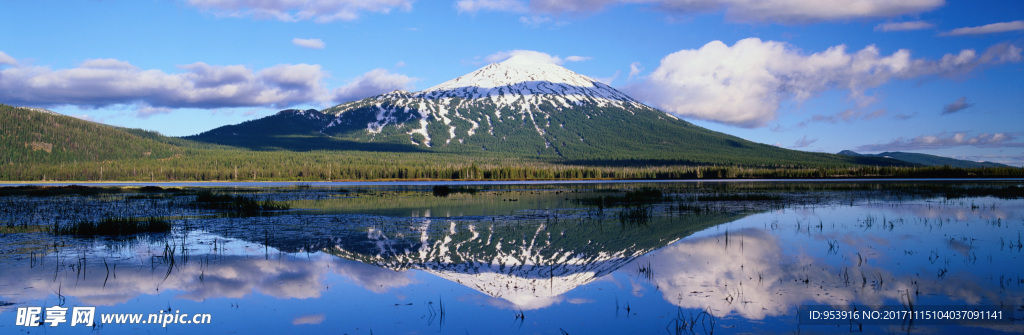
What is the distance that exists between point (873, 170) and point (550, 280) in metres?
187

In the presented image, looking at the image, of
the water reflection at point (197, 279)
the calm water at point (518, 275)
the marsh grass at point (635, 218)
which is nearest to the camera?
the calm water at point (518, 275)

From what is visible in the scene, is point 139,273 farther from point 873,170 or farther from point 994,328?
point 873,170

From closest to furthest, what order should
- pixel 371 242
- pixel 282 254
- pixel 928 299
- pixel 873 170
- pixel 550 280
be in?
pixel 928 299
pixel 550 280
pixel 282 254
pixel 371 242
pixel 873 170

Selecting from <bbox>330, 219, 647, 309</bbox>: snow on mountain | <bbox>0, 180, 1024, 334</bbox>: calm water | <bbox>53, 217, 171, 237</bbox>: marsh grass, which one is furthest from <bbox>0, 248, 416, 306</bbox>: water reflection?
<bbox>53, 217, 171, 237</bbox>: marsh grass

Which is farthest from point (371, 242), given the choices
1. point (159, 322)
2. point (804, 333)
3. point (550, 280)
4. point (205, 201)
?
point (205, 201)

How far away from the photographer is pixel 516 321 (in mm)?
11938

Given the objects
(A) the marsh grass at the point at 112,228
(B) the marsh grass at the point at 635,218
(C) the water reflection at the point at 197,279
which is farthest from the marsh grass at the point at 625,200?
(C) the water reflection at the point at 197,279

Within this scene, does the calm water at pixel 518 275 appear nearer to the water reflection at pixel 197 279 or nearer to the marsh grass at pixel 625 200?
the water reflection at pixel 197 279

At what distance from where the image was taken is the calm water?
472 inches

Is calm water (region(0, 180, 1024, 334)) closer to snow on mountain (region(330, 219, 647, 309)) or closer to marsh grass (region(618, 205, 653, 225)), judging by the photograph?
snow on mountain (region(330, 219, 647, 309))

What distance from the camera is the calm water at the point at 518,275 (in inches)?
472

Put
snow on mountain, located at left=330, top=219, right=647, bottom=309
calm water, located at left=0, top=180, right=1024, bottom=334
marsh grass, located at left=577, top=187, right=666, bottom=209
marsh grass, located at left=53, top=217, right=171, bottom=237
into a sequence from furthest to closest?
marsh grass, located at left=577, top=187, right=666, bottom=209 → marsh grass, located at left=53, top=217, right=171, bottom=237 → snow on mountain, located at left=330, top=219, right=647, bottom=309 → calm water, located at left=0, top=180, right=1024, bottom=334

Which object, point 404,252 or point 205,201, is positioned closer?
point 404,252

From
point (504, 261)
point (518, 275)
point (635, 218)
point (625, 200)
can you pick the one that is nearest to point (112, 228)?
point (504, 261)
